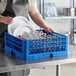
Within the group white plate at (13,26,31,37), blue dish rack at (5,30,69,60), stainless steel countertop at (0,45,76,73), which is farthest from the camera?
white plate at (13,26,31,37)

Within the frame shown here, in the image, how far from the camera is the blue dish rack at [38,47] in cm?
166

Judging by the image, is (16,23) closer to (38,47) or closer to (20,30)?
(20,30)

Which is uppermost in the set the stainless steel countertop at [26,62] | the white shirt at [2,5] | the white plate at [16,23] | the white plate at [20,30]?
the white shirt at [2,5]

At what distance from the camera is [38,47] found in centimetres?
169

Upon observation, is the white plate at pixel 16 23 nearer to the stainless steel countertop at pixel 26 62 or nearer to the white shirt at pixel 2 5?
the white shirt at pixel 2 5

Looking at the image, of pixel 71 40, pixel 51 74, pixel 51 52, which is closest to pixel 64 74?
pixel 51 74

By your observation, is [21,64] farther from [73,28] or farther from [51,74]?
[73,28]

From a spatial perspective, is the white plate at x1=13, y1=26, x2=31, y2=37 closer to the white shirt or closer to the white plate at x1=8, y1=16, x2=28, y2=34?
the white plate at x1=8, y1=16, x2=28, y2=34

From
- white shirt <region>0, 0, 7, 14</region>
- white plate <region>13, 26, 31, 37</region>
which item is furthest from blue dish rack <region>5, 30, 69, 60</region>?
white shirt <region>0, 0, 7, 14</region>

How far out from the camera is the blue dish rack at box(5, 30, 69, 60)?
166cm

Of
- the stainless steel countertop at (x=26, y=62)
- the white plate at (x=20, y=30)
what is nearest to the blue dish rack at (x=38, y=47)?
the stainless steel countertop at (x=26, y=62)

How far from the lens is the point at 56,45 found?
1751 mm

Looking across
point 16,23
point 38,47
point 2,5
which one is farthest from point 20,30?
point 38,47

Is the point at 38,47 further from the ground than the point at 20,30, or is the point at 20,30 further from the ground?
the point at 20,30
